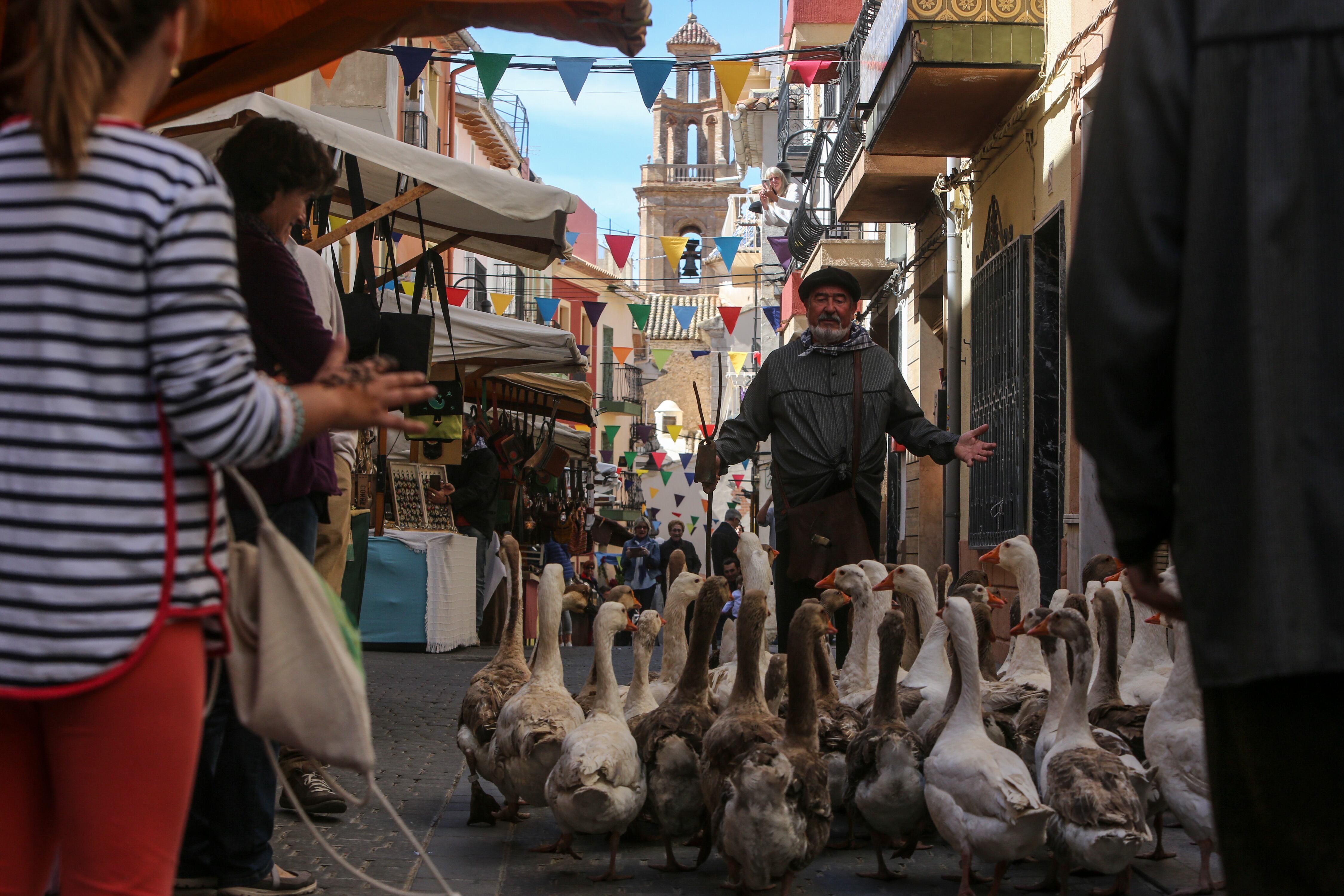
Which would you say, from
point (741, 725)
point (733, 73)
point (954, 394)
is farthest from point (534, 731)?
point (733, 73)

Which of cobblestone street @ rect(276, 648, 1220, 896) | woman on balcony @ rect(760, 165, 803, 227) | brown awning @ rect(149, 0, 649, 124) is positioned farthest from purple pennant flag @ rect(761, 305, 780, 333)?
brown awning @ rect(149, 0, 649, 124)

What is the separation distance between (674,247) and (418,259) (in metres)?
17.6

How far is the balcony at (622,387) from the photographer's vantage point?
58250 millimetres

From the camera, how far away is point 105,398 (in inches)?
75.5

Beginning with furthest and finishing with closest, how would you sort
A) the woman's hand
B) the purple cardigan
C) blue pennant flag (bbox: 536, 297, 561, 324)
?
blue pennant flag (bbox: 536, 297, 561, 324)
the purple cardigan
the woman's hand

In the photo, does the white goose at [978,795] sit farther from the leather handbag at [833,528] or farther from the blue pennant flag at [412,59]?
the blue pennant flag at [412,59]

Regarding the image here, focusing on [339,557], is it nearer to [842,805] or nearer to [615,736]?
[615,736]

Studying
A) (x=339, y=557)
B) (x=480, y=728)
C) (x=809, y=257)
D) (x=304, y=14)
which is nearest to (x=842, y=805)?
(x=480, y=728)

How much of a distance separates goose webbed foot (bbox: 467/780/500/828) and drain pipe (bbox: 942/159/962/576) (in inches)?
336

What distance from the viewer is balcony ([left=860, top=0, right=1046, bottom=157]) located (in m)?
10.8

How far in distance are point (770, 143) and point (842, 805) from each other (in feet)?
119

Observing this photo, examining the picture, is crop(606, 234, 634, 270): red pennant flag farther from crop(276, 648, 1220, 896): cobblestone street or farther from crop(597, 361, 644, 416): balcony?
crop(597, 361, 644, 416): balcony

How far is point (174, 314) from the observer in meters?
1.93

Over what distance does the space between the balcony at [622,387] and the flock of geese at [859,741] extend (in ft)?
157
